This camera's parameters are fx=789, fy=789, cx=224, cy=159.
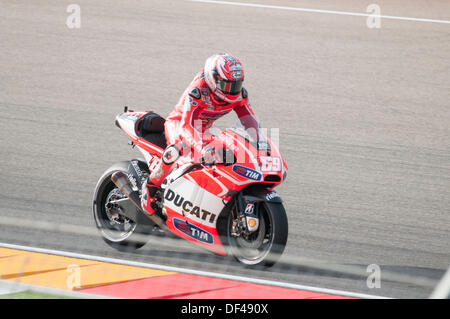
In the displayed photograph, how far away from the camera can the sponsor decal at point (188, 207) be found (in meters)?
6.62

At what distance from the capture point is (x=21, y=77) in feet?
39.4

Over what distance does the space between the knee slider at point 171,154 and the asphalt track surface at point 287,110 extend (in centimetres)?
90

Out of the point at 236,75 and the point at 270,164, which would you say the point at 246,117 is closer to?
the point at 236,75

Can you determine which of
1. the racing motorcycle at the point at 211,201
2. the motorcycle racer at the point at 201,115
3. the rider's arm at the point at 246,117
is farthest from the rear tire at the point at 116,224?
the rider's arm at the point at 246,117

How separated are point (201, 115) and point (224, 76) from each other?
0.50 meters

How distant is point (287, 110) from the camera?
11.2 meters

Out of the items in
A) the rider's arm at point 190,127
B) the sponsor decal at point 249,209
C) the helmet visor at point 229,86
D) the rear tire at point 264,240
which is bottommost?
the rear tire at point 264,240

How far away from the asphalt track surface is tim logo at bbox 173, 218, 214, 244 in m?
0.24

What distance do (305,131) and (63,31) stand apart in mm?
5604

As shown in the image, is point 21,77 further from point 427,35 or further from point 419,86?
point 427,35

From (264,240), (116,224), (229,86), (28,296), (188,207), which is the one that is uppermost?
(229,86)

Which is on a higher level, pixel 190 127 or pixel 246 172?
pixel 190 127

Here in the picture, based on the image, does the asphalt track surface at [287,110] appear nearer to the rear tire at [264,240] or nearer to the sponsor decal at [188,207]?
the rear tire at [264,240]

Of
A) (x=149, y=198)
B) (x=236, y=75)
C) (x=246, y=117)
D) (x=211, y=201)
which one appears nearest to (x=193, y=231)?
(x=211, y=201)
